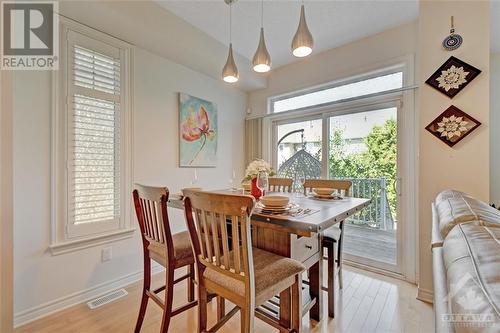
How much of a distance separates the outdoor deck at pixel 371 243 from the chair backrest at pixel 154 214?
2.40 metres

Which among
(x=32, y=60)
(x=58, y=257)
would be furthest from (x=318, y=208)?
(x=32, y=60)

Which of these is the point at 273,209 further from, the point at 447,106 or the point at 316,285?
the point at 447,106

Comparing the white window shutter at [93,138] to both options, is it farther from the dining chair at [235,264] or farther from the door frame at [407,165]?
the door frame at [407,165]

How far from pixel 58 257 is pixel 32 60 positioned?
1.67m

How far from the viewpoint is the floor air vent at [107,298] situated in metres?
2.02

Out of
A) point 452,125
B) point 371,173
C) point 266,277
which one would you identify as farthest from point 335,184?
point 266,277

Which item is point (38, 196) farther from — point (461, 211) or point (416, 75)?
point (416, 75)

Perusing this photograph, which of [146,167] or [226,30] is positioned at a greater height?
[226,30]

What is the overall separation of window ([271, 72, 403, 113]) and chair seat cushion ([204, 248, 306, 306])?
93.5 inches

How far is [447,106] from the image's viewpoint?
1.95 metres

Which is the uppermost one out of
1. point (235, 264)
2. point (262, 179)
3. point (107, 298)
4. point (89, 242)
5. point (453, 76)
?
point (453, 76)

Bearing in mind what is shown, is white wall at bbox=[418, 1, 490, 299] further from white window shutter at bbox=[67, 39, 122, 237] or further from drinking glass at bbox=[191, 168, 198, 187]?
white window shutter at bbox=[67, 39, 122, 237]

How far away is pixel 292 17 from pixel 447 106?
1758 mm

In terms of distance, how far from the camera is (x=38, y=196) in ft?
6.10
